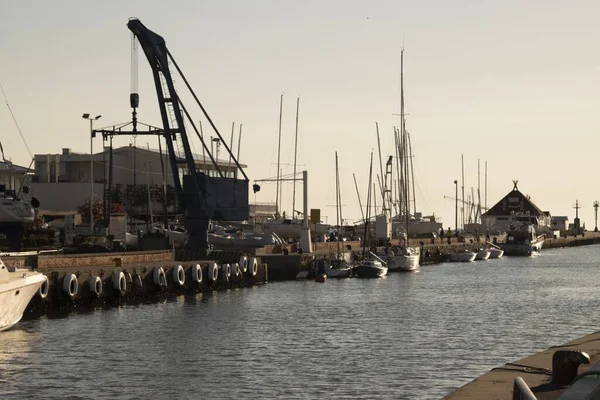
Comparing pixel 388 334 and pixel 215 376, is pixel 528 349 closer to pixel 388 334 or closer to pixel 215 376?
pixel 388 334

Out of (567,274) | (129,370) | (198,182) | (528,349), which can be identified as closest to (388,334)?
(528,349)

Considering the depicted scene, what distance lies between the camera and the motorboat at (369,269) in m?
91.0

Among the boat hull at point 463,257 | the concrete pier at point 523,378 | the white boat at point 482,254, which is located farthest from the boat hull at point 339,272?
the concrete pier at point 523,378

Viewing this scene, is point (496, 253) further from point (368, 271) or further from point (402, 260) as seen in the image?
point (368, 271)

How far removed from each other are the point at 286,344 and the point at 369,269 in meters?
49.2

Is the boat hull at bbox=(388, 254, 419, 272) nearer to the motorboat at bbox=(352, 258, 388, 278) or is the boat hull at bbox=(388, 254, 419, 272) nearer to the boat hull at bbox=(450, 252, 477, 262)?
the motorboat at bbox=(352, 258, 388, 278)

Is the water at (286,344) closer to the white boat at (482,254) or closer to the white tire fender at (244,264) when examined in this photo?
the white tire fender at (244,264)

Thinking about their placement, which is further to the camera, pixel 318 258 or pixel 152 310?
pixel 318 258

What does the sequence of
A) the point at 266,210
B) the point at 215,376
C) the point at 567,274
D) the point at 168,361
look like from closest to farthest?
the point at 215,376 < the point at 168,361 < the point at 567,274 < the point at 266,210

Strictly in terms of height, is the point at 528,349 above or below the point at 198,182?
below

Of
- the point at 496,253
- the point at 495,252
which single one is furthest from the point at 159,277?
the point at 496,253

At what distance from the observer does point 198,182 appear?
8569 centimetres

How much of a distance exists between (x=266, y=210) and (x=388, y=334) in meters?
129

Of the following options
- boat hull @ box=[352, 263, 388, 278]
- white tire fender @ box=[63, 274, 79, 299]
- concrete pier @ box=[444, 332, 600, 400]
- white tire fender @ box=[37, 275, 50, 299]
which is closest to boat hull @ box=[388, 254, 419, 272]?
boat hull @ box=[352, 263, 388, 278]
